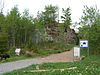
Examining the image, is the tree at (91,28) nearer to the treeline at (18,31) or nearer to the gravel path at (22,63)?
the gravel path at (22,63)

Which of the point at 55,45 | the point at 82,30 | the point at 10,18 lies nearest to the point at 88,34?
the point at 82,30

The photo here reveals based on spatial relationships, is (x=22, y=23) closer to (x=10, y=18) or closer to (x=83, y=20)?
(x=10, y=18)

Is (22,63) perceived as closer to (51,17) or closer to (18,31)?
(18,31)

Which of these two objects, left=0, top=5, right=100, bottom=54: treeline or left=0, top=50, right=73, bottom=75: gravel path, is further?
left=0, top=5, right=100, bottom=54: treeline

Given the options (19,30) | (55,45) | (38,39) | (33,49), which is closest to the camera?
(33,49)

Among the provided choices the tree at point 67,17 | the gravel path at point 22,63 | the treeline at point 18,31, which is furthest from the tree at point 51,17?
the gravel path at point 22,63

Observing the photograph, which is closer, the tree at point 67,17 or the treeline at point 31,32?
the treeline at point 31,32

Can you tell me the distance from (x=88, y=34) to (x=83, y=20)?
2966mm

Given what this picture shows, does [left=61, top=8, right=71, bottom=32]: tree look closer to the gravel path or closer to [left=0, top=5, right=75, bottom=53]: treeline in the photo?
[left=0, top=5, right=75, bottom=53]: treeline

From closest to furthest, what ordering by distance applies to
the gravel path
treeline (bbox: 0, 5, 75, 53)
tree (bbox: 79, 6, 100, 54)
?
the gravel path
tree (bbox: 79, 6, 100, 54)
treeline (bbox: 0, 5, 75, 53)

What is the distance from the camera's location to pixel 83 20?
3653 cm

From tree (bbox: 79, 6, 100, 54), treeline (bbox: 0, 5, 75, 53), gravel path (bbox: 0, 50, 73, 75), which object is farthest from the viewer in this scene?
treeline (bbox: 0, 5, 75, 53)

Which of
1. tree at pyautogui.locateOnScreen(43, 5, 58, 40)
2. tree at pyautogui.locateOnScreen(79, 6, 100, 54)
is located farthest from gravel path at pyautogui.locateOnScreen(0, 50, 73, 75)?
tree at pyautogui.locateOnScreen(43, 5, 58, 40)

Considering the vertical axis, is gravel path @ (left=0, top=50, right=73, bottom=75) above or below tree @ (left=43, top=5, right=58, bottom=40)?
below
